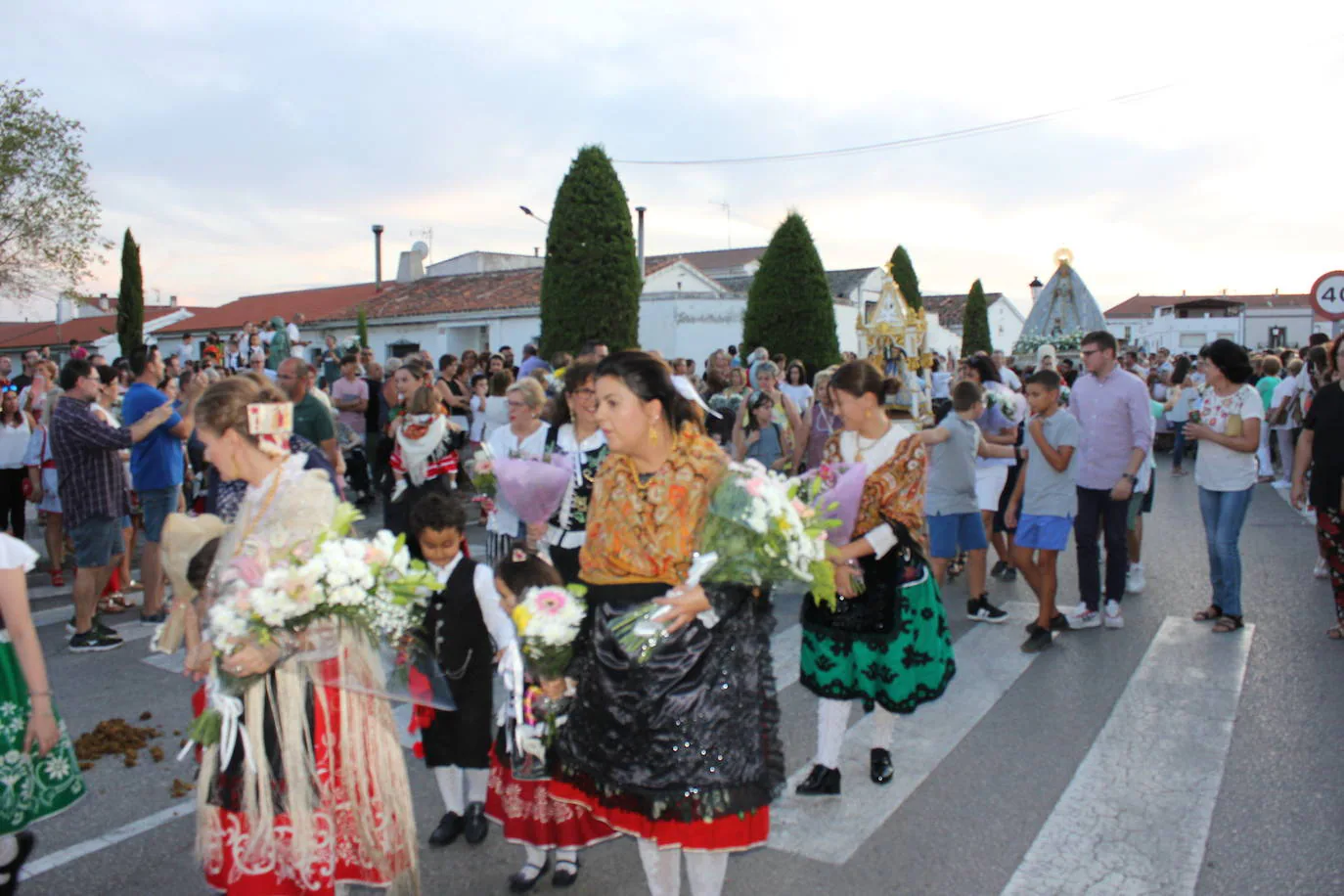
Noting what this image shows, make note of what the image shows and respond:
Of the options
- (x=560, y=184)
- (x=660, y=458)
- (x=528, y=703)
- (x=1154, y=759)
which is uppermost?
(x=560, y=184)

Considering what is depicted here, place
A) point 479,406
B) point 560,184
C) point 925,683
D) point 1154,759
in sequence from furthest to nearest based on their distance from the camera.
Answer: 1. point 560,184
2. point 479,406
3. point 1154,759
4. point 925,683

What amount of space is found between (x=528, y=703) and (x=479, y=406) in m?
9.84

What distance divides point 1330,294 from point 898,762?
10.0m

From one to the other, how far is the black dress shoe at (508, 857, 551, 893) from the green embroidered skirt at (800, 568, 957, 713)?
154 cm

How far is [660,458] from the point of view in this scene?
320 cm

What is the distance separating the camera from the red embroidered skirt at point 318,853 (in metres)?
3.01

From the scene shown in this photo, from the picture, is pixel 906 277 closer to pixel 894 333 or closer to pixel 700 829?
pixel 894 333

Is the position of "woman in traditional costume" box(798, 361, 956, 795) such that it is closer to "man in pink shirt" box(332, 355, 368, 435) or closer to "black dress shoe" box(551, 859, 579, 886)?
"black dress shoe" box(551, 859, 579, 886)

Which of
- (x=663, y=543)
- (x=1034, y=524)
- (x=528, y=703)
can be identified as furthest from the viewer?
(x=1034, y=524)

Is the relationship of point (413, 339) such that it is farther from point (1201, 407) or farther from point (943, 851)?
point (943, 851)

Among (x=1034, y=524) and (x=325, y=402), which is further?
(x=325, y=402)

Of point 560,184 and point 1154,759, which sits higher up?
point 560,184

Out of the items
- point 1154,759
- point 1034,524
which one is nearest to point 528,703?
point 1154,759

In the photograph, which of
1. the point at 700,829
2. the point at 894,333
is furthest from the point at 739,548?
the point at 894,333
